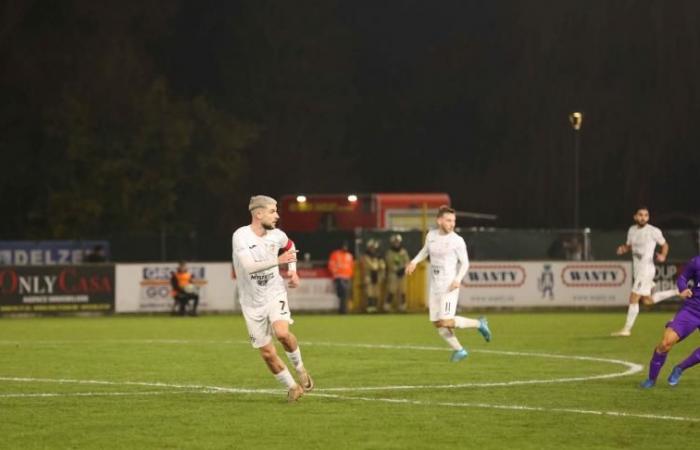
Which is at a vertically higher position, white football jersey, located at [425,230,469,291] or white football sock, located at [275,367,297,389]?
white football jersey, located at [425,230,469,291]

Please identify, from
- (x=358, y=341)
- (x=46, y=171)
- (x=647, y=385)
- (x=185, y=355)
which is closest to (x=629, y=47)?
(x=46, y=171)

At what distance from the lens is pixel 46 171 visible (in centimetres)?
5684

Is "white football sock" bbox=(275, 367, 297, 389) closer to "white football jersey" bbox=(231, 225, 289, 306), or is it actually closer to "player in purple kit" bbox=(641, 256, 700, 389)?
"white football jersey" bbox=(231, 225, 289, 306)

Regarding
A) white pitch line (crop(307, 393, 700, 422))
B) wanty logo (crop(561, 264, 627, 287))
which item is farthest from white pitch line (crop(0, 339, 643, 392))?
wanty logo (crop(561, 264, 627, 287))

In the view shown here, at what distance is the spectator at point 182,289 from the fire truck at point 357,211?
9.71m

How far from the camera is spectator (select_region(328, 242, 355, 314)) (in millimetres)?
37250

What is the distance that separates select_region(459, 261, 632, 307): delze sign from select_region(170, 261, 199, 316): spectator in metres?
7.49

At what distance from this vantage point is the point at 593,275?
127ft

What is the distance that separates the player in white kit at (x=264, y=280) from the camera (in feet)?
48.0

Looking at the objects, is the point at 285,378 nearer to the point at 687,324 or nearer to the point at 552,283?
the point at 687,324

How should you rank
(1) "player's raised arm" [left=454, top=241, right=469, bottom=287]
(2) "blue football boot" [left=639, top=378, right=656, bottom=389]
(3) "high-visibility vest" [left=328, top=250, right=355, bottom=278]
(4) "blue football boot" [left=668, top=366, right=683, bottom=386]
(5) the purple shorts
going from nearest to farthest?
(5) the purple shorts, (2) "blue football boot" [left=639, top=378, right=656, bottom=389], (4) "blue football boot" [left=668, top=366, right=683, bottom=386], (1) "player's raised arm" [left=454, top=241, right=469, bottom=287], (3) "high-visibility vest" [left=328, top=250, right=355, bottom=278]

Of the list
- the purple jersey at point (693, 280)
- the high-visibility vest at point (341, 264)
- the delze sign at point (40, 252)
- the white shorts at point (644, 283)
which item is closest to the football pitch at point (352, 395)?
the white shorts at point (644, 283)

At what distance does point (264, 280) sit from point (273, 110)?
69288 mm

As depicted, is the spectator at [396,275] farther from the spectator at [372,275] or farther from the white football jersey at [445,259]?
the white football jersey at [445,259]
